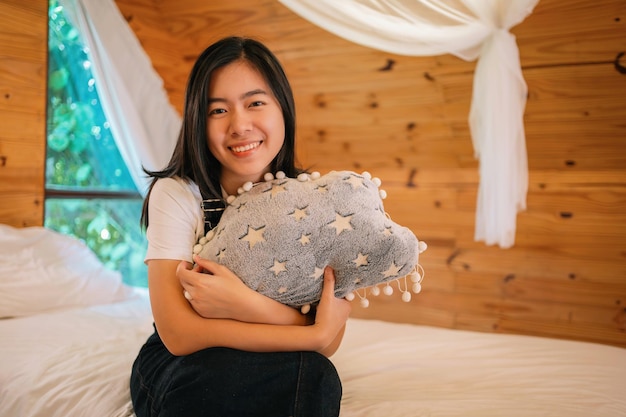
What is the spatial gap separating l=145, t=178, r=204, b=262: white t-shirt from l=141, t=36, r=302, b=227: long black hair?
0.14 ft

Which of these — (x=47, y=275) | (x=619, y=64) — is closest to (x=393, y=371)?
(x=47, y=275)

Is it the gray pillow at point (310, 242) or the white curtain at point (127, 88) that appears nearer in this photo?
the gray pillow at point (310, 242)

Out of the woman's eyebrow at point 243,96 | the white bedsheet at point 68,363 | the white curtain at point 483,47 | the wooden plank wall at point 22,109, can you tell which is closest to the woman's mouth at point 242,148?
the woman's eyebrow at point 243,96

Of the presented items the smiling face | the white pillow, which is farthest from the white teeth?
the white pillow

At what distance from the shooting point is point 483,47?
2.20m

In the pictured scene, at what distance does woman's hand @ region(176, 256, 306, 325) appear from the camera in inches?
48.4

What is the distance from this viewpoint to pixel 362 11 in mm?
2141

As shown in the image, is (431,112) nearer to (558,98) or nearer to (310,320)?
(558,98)

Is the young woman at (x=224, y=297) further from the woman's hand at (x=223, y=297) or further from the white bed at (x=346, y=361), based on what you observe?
the white bed at (x=346, y=361)

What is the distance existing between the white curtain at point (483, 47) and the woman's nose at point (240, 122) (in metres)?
0.89

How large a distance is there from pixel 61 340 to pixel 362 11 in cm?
148

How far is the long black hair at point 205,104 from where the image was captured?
144cm

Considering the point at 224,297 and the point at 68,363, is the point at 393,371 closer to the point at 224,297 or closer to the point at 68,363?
the point at 224,297

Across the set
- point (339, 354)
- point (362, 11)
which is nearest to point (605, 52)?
point (362, 11)
